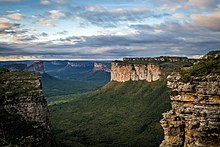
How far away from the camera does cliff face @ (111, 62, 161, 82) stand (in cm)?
15750

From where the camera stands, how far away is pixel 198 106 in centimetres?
2350

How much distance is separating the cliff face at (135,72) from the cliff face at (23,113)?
9390 centimetres

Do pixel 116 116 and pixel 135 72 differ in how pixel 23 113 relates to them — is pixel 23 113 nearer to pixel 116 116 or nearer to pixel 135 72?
pixel 116 116

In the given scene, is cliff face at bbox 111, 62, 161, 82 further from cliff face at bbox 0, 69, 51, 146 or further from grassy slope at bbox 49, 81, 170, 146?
cliff face at bbox 0, 69, 51, 146

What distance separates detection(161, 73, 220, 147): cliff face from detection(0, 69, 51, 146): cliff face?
126 ft

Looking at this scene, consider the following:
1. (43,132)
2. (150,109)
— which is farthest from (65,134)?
(43,132)

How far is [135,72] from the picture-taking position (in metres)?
176

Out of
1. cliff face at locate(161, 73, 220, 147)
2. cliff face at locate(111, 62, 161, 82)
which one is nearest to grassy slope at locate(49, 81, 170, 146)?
cliff face at locate(111, 62, 161, 82)

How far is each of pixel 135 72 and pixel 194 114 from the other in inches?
6019

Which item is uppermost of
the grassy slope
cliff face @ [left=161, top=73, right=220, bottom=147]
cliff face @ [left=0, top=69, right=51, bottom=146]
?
cliff face @ [left=161, top=73, right=220, bottom=147]

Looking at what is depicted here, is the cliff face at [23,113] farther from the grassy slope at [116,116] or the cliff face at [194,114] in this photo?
the cliff face at [194,114]

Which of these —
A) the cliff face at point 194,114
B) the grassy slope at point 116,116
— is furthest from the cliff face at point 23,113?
the cliff face at point 194,114

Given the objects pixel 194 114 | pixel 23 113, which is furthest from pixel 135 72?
pixel 194 114

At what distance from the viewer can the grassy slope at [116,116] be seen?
105312 mm
